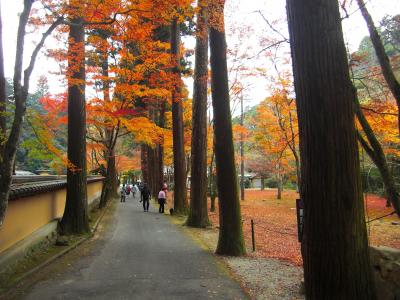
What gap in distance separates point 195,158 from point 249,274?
29.0 feet

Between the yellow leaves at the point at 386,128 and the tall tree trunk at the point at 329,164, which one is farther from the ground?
the yellow leaves at the point at 386,128

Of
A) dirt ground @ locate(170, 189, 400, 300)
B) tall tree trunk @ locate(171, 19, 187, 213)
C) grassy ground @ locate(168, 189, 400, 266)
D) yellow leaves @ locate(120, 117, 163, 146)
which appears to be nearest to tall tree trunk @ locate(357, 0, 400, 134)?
dirt ground @ locate(170, 189, 400, 300)

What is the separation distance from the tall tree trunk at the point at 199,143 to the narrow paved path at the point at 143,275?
368 centimetres

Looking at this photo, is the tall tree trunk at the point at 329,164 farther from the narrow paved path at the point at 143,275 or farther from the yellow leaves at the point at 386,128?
the yellow leaves at the point at 386,128

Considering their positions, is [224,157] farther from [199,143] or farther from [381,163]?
[199,143]

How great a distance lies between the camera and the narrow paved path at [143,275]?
6.54 meters

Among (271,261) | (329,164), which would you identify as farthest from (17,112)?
(271,261)

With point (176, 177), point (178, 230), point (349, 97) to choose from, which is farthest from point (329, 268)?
point (176, 177)

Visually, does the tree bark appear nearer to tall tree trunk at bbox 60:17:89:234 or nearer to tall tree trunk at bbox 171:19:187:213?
tall tree trunk at bbox 60:17:89:234

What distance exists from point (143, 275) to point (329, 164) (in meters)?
5.69

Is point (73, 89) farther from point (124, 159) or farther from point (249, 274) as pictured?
point (124, 159)

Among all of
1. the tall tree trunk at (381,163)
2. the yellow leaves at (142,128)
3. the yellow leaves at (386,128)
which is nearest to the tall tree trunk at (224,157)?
the tall tree trunk at (381,163)

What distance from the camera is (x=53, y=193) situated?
12656mm

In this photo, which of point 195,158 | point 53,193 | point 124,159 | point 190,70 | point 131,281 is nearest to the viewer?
point 131,281
